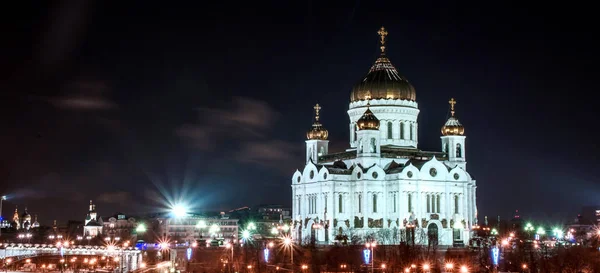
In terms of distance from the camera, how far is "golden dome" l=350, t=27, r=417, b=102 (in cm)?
9931

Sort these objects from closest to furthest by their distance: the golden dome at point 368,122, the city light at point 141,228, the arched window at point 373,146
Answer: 1. the golden dome at point 368,122
2. the arched window at point 373,146
3. the city light at point 141,228

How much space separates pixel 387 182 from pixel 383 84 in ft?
33.3

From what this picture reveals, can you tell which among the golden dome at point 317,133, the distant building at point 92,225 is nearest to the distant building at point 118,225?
the distant building at point 92,225

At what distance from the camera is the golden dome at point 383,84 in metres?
99.3

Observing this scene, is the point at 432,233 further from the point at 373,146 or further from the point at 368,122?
the point at 368,122

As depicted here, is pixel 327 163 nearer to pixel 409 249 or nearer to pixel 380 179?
pixel 380 179

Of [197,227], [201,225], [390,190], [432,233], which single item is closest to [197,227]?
[197,227]

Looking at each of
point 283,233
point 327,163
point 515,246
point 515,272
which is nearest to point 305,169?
point 327,163

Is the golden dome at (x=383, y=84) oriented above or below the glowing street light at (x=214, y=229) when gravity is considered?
above

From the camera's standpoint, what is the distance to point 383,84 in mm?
99375

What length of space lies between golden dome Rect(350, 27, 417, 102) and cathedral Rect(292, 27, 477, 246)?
0.29 feet

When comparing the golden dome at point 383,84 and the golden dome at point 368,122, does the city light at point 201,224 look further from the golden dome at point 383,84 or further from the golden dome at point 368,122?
the golden dome at point 368,122

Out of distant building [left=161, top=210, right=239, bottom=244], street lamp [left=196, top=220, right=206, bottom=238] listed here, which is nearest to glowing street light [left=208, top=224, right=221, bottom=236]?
distant building [left=161, top=210, right=239, bottom=244]

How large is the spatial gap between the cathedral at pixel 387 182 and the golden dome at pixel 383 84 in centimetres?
9
